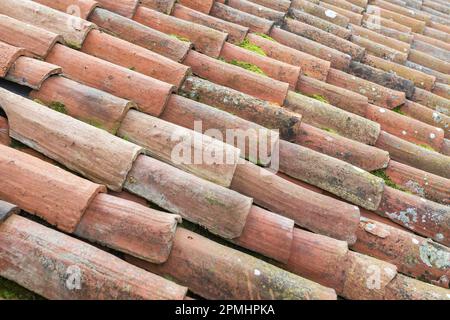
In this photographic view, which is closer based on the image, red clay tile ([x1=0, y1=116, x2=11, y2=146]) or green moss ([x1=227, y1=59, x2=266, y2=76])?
red clay tile ([x1=0, y1=116, x2=11, y2=146])

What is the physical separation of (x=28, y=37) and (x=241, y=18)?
5.27 ft

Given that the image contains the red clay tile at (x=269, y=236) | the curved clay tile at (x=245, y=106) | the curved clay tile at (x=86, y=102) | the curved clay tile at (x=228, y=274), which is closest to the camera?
the curved clay tile at (x=228, y=274)

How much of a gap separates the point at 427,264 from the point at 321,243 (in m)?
0.61

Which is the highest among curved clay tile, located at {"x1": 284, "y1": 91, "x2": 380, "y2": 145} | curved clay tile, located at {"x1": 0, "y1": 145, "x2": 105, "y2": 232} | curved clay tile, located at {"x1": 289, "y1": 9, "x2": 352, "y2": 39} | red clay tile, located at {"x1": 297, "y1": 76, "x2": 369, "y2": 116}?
curved clay tile, located at {"x1": 289, "y1": 9, "x2": 352, "y2": 39}

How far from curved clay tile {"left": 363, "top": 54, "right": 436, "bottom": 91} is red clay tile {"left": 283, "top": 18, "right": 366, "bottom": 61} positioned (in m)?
0.11

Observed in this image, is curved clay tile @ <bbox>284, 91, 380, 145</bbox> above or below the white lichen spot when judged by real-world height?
below

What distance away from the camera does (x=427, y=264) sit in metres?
2.07

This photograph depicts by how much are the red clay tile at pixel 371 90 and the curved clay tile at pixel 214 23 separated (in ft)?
2.48

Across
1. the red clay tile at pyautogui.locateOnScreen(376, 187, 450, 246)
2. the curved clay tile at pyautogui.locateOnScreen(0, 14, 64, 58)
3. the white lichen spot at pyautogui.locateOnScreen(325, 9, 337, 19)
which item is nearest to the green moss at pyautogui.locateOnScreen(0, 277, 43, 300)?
the curved clay tile at pyautogui.locateOnScreen(0, 14, 64, 58)

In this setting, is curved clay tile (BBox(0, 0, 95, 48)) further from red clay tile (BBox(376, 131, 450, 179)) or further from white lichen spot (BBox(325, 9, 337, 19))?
white lichen spot (BBox(325, 9, 337, 19))

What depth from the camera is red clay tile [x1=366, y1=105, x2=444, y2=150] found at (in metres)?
2.89

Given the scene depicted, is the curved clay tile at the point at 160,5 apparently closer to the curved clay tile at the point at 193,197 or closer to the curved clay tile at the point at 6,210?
the curved clay tile at the point at 193,197

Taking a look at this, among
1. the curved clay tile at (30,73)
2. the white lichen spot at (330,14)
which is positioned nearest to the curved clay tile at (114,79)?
the curved clay tile at (30,73)

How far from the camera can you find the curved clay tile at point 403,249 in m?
2.06
